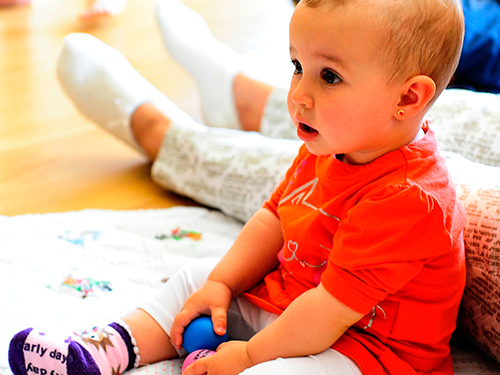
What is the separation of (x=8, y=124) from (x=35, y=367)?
968 millimetres

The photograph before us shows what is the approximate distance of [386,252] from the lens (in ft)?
1.78

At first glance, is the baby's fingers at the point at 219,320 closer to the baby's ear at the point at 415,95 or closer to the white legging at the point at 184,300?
the white legging at the point at 184,300

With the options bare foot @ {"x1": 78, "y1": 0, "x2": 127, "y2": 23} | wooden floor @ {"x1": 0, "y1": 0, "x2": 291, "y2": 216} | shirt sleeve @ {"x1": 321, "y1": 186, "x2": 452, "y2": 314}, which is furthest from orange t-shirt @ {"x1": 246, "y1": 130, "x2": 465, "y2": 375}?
bare foot @ {"x1": 78, "y1": 0, "x2": 127, "y2": 23}

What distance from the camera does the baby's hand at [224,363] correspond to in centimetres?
60

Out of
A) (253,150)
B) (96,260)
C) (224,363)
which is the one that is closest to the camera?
(224,363)

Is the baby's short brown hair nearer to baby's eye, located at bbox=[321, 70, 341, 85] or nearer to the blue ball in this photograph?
baby's eye, located at bbox=[321, 70, 341, 85]

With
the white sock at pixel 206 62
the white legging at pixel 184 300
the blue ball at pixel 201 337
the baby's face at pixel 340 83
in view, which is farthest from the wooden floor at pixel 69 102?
the baby's face at pixel 340 83

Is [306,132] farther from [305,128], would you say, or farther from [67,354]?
[67,354]

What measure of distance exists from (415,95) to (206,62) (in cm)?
80

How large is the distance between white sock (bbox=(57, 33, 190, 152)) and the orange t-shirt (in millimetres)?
627

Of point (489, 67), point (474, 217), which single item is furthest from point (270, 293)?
point (489, 67)

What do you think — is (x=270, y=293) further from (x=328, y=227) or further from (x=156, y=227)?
(x=156, y=227)

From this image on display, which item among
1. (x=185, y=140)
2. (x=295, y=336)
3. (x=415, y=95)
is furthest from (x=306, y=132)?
(x=185, y=140)

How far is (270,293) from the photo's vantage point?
0.69m
